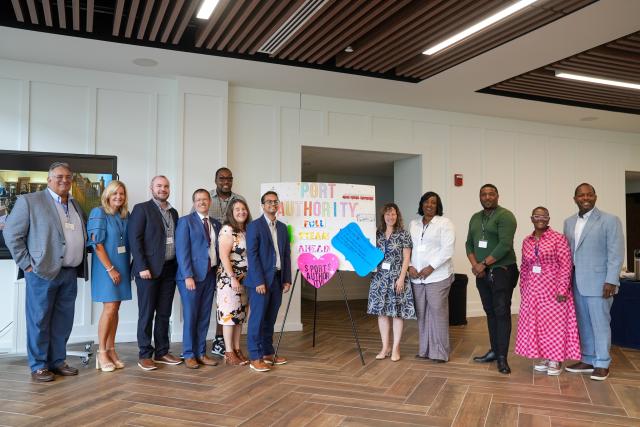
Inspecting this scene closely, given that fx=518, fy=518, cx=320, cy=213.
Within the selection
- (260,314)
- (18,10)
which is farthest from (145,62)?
(260,314)

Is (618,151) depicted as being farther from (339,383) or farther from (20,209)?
(20,209)

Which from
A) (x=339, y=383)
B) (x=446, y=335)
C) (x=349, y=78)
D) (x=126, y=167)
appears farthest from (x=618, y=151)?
(x=126, y=167)

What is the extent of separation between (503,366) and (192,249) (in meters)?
2.81

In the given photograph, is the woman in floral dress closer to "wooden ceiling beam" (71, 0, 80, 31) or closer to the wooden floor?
the wooden floor

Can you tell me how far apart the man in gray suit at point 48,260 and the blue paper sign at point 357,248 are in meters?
2.19

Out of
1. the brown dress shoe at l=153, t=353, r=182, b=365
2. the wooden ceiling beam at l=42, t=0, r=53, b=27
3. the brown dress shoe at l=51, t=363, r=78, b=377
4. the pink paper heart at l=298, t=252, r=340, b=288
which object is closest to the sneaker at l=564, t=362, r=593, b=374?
the pink paper heart at l=298, t=252, r=340, b=288

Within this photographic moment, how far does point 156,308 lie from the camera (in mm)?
4496

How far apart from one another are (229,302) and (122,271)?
3.06 feet

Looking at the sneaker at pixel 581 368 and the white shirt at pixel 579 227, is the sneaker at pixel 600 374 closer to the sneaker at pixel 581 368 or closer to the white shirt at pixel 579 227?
the sneaker at pixel 581 368

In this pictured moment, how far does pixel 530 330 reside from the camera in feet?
14.1

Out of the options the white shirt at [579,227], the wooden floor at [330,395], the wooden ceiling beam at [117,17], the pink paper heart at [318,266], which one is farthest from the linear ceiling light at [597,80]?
the wooden ceiling beam at [117,17]

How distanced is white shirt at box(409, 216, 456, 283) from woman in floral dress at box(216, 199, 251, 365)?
1569 mm

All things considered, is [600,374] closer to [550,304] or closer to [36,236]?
[550,304]

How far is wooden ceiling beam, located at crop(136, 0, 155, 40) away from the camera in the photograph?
4105mm
